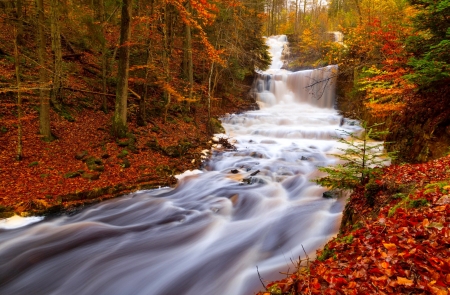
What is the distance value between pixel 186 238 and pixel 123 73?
6345mm

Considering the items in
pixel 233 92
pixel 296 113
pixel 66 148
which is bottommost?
pixel 66 148

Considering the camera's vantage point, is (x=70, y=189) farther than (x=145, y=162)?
No

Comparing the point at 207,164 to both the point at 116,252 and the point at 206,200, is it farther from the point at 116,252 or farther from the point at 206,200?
the point at 116,252

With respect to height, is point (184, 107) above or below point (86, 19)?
below

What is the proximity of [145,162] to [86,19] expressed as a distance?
19.7ft

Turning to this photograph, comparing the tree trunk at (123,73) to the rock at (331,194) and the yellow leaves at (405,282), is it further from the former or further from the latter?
the yellow leaves at (405,282)

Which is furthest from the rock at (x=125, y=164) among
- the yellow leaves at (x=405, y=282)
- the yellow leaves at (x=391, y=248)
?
the yellow leaves at (x=405, y=282)

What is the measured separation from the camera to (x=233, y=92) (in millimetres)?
21531

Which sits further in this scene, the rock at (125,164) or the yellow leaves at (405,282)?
the rock at (125,164)

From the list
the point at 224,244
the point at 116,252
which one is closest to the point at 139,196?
the point at 116,252

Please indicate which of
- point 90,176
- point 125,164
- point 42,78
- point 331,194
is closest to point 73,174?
point 90,176

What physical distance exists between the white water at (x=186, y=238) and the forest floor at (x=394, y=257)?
2.15m

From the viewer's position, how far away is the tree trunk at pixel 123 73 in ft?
30.7

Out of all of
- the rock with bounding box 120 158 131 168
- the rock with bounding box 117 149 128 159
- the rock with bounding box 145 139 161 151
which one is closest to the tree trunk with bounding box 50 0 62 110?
the rock with bounding box 117 149 128 159
